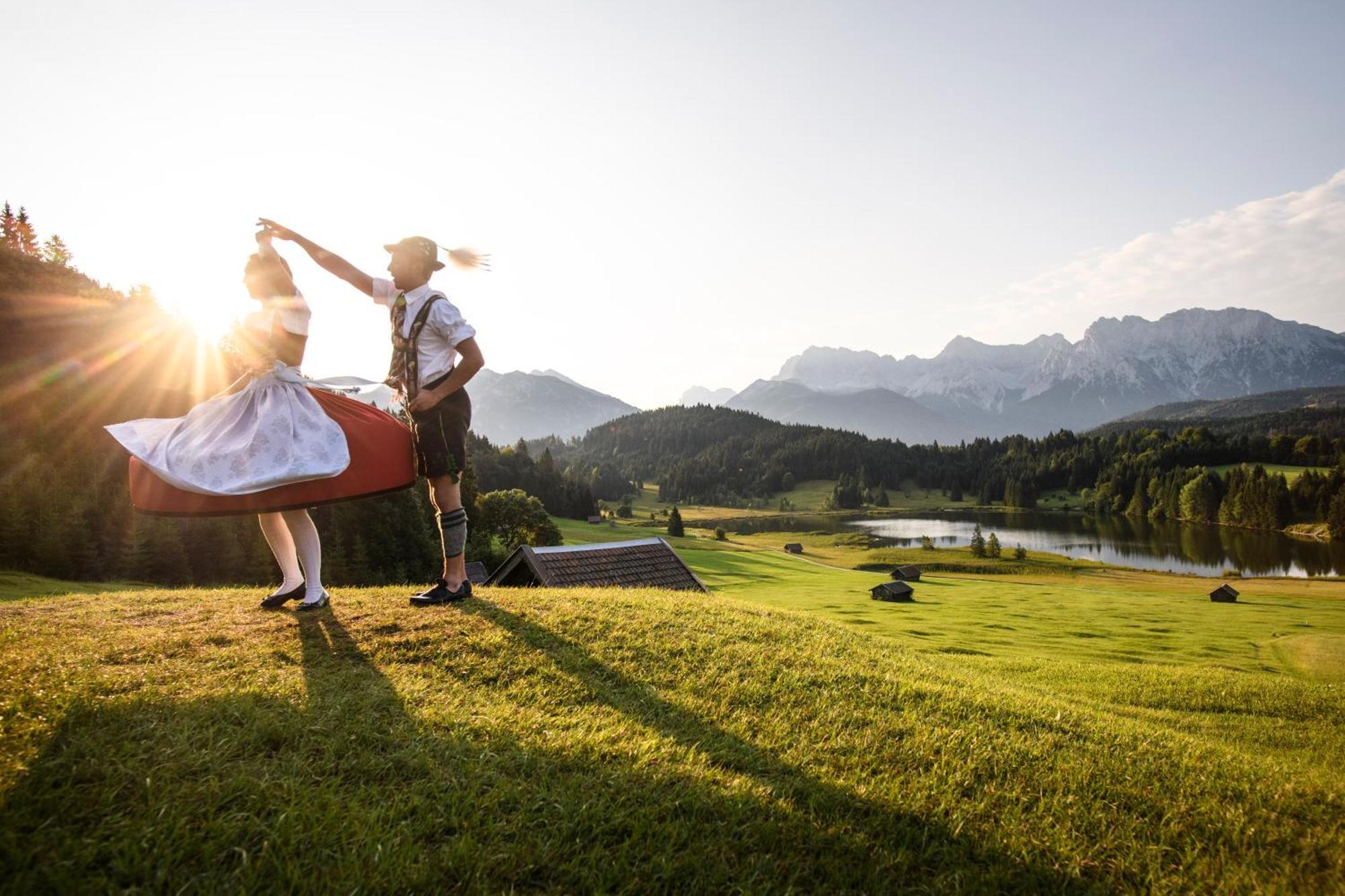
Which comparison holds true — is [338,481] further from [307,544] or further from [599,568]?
[599,568]

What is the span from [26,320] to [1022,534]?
14589 cm

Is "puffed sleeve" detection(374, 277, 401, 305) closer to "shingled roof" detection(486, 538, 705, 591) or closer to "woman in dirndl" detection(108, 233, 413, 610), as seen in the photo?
"woman in dirndl" detection(108, 233, 413, 610)

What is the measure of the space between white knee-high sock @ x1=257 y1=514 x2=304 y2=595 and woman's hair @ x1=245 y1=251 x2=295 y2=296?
2624 millimetres

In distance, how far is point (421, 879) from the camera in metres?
2.49

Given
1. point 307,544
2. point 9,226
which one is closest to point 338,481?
point 307,544

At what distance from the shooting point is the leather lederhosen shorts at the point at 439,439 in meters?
7.05

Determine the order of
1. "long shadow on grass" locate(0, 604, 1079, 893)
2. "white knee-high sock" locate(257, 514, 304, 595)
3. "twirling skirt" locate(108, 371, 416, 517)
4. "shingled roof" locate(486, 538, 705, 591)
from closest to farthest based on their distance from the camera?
"long shadow on grass" locate(0, 604, 1079, 893), "twirling skirt" locate(108, 371, 416, 517), "white knee-high sock" locate(257, 514, 304, 595), "shingled roof" locate(486, 538, 705, 591)

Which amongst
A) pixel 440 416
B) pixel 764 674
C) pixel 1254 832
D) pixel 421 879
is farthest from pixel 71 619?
pixel 1254 832

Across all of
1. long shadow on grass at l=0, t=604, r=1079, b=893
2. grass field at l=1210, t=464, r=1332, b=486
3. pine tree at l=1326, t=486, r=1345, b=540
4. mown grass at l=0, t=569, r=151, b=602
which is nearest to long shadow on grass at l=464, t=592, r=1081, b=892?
long shadow on grass at l=0, t=604, r=1079, b=893

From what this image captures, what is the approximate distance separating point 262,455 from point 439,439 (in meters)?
1.75

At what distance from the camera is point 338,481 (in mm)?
6426

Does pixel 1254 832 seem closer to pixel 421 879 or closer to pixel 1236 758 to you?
pixel 1236 758

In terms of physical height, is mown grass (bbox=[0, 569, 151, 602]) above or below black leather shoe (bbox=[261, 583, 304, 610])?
below

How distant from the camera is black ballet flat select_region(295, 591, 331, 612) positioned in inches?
277
